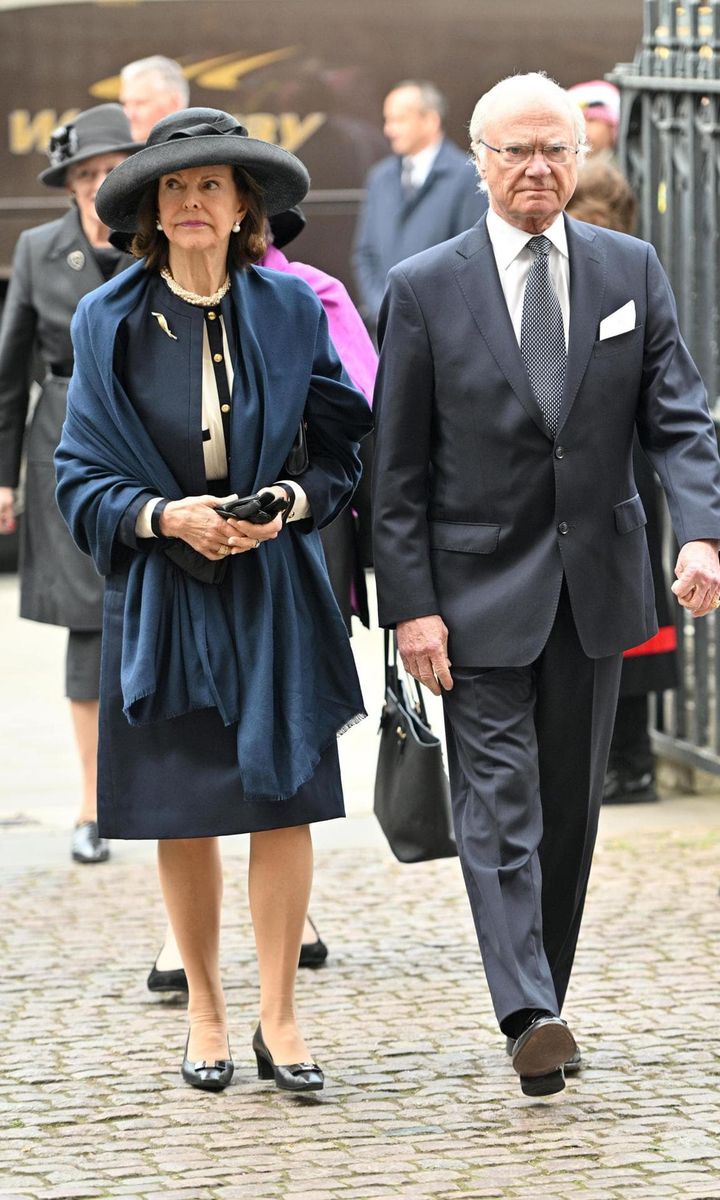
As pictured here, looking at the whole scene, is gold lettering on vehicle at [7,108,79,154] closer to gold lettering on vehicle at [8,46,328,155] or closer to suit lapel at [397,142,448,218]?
gold lettering on vehicle at [8,46,328,155]

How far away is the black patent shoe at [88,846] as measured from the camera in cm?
644

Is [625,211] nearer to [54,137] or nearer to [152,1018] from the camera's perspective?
[54,137]

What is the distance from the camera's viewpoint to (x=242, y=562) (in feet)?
14.1

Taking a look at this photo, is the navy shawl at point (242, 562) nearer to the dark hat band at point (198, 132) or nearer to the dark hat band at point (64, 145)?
the dark hat band at point (198, 132)

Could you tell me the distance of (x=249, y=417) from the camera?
4273 millimetres

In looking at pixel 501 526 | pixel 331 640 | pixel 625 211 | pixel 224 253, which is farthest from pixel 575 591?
pixel 625 211

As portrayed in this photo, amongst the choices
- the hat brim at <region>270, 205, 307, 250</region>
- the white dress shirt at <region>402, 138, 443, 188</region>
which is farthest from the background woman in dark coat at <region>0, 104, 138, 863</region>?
the white dress shirt at <region>402, 138, 443, 188</region>

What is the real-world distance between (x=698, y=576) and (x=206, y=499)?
3.17ft

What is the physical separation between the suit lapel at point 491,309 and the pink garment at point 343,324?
0.78m

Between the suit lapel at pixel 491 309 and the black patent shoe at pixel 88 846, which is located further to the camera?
the black patent shoe at pixel 88 846

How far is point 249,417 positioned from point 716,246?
284cm

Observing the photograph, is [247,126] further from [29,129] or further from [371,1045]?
[371,1045]

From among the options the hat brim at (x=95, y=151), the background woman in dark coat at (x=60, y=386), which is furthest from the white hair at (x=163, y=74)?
the hat brim at (x=95, y=151)

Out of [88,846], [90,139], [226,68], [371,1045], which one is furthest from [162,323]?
[226,68]
